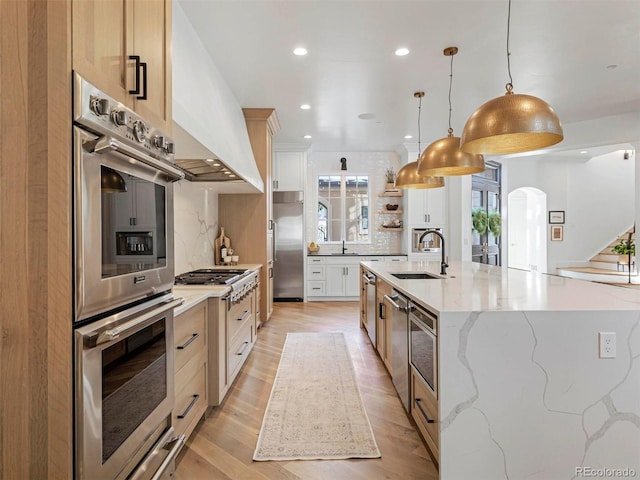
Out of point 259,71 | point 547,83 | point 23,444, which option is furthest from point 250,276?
point 547,83

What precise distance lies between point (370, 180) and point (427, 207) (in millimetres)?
1257

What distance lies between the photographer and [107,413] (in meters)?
1.04

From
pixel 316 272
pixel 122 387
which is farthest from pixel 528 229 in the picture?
pixel 122 387

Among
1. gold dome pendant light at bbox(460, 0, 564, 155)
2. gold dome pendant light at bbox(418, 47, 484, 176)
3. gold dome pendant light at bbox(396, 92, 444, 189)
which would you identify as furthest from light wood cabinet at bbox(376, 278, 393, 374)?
gold dome pendant light at bbox(460, 0, 564, 155)

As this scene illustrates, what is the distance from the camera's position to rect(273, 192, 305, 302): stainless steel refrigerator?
20.6ft

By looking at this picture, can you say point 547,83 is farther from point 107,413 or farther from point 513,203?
point 513,203

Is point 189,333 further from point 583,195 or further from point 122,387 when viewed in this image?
point 583,195

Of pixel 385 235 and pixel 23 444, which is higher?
pixel 385 235

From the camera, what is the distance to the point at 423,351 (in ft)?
6.36

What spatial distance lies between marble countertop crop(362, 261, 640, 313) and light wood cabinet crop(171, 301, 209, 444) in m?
1.30

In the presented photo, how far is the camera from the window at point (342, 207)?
7.25 metres

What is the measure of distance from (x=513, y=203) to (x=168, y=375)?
32.5ft

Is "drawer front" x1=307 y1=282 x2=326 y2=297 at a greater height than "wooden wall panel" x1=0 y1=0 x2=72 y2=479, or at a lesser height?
lesser

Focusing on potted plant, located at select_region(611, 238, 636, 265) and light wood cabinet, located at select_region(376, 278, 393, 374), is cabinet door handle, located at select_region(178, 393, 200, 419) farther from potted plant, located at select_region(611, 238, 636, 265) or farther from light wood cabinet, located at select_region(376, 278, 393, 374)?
potted plant, located at select_region(611, 238, 636, 265)
